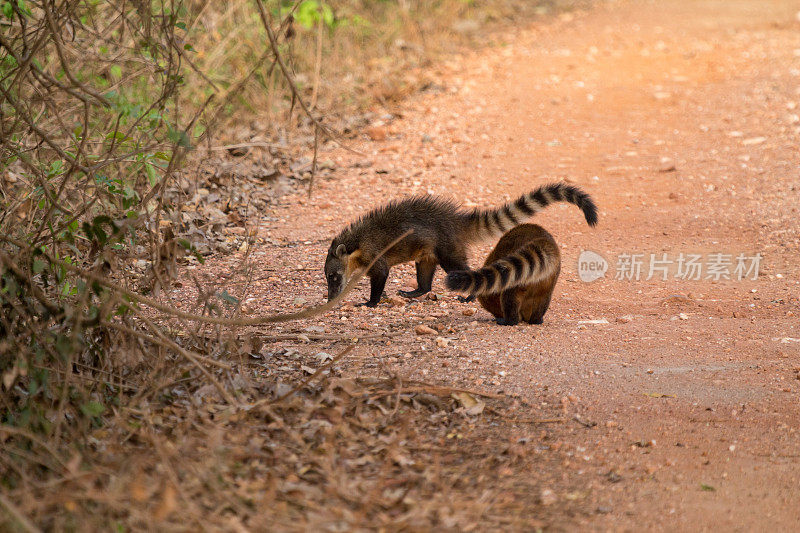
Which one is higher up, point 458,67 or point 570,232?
point 458,67

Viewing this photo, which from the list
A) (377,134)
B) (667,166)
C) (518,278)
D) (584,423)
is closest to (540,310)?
(518,278)

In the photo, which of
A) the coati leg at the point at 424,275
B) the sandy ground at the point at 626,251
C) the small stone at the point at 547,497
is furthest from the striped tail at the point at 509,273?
the small stone at the point at 547,497

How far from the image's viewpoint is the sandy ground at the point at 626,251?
3.96m

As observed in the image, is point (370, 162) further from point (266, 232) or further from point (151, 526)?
point (151, 526)

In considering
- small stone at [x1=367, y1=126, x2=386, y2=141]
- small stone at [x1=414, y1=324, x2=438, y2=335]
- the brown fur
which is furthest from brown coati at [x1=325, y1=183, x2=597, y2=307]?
small stone at [x1=367, y1=126, x2=386, y2=141]

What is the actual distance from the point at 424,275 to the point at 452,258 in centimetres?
27

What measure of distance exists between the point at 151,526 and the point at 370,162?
291 inches

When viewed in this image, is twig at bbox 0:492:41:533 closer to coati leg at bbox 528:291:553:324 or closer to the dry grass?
the dry grass

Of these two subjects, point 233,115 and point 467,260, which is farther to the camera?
point 233,115

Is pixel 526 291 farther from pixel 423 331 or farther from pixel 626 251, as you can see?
pixel 626 251

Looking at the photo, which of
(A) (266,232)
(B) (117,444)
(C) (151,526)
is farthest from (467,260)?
(C) (151,526)

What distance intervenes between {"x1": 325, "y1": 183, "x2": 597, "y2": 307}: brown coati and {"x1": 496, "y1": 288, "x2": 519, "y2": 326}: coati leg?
3.43ft

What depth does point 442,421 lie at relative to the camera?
425 centimetres

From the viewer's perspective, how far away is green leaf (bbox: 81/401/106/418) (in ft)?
12.0
